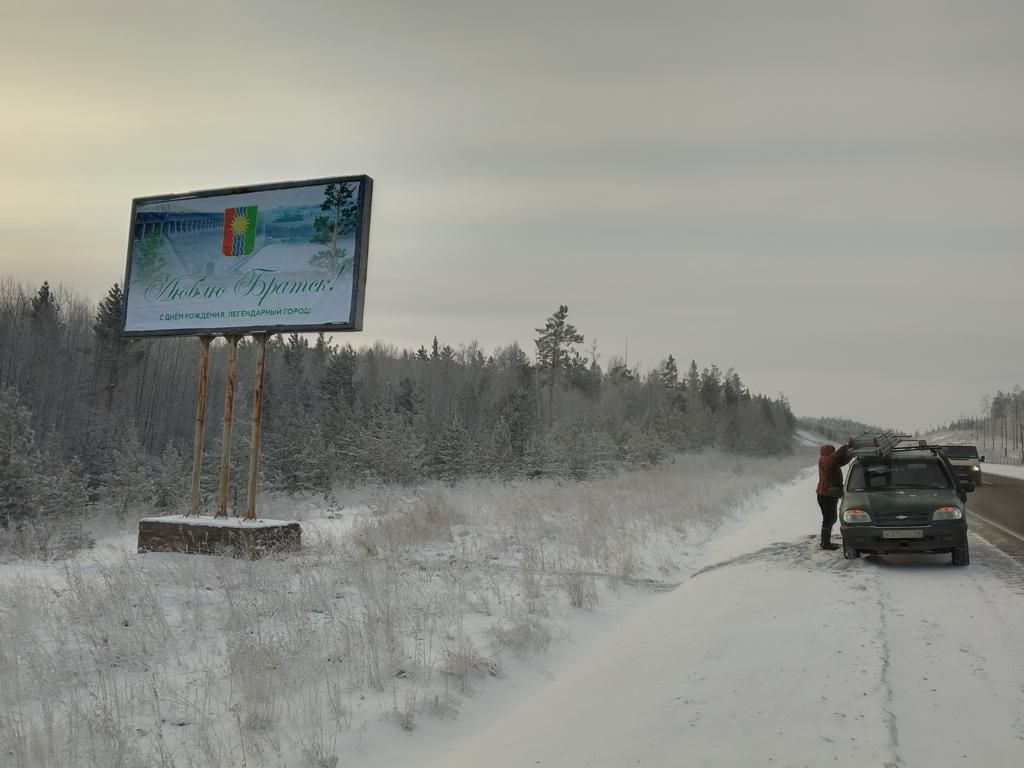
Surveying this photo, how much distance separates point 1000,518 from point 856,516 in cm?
1127

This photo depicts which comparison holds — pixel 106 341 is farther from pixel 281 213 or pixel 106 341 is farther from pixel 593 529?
pixel 593 529

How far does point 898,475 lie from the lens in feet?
42.0

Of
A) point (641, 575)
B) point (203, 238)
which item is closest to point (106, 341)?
point (203, 238)

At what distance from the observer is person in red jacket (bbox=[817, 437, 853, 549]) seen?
13.5m

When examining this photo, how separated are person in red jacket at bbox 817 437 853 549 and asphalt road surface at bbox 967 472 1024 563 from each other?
9.74ft

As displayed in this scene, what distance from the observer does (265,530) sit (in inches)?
514

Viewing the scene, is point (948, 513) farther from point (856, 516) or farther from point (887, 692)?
point (887, 692)

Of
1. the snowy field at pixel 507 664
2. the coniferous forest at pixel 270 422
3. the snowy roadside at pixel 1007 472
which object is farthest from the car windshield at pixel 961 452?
the snowy field at pixel 507 664

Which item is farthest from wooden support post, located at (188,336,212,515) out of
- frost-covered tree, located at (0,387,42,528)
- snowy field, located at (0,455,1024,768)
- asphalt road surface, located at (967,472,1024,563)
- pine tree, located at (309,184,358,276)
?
asphalt road surface, located at (967,472,1024,563)

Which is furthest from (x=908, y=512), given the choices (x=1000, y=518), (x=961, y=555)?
(x=1000, y=518)

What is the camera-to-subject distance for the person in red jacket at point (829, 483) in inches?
530

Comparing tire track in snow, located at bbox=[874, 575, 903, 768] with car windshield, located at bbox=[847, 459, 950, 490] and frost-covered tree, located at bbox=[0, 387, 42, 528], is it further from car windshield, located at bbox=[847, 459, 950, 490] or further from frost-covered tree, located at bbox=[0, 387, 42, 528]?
frost-covered tree, located at bbox=[0, 387, 42, 528]

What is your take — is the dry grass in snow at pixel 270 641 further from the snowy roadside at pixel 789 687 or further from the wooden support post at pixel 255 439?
the wooden support post at pixel 255 439

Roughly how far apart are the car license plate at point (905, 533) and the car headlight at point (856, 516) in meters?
0.36
